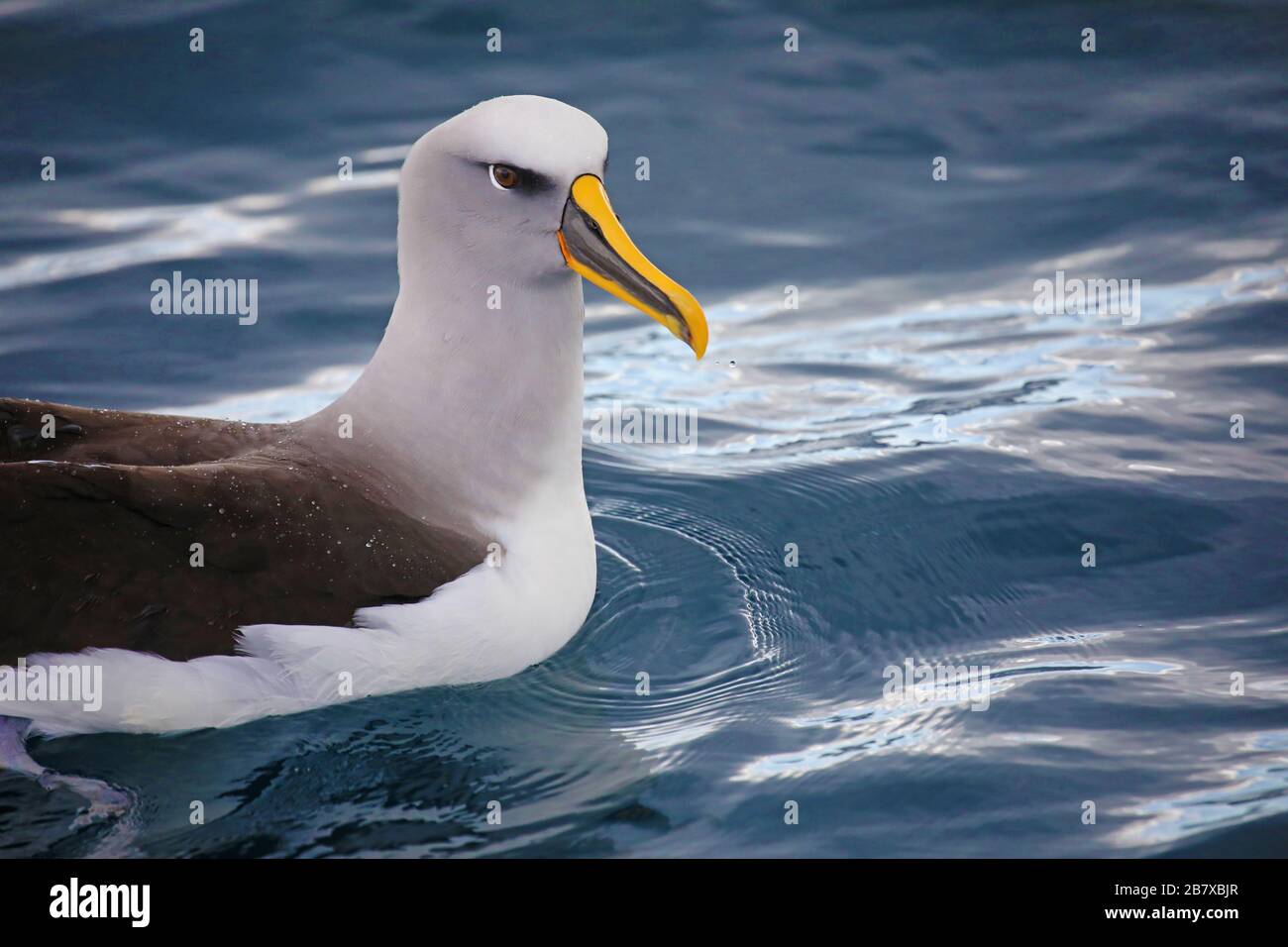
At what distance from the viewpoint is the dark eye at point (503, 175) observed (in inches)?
203

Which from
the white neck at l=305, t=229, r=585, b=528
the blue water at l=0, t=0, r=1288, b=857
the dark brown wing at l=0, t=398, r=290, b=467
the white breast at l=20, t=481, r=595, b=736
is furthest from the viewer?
the white neck at l=305, t=229, r=585, b=528

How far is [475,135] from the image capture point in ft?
16.9

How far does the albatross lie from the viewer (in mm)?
4578

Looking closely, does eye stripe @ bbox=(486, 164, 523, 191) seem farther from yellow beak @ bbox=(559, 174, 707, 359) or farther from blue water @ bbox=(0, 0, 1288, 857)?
blue water @ bbox=(0, 0, 1288, 857)

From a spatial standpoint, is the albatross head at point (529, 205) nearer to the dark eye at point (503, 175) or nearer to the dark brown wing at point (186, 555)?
the dark eye at point (503, 175)

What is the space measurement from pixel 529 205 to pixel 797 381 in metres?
3.30

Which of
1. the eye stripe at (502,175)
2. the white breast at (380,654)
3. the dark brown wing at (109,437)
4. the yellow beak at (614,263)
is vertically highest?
the eye stripe at (502,175)

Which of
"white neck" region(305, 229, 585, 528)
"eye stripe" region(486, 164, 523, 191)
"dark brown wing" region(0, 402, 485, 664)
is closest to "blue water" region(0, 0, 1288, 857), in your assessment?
"dark brown wing" region(0, 402, 485, 664)

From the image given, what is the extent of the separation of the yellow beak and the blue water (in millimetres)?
1255

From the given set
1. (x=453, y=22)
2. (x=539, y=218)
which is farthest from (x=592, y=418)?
(x=453, y=22)

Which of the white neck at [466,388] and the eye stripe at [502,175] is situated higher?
the eye stripe at [502,175]

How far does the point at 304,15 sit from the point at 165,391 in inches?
174

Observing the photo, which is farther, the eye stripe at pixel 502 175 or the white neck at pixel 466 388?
the white neck at pixel 466 388

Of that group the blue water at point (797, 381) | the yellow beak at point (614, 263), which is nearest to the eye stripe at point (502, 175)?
the yellow beak at point (614, 263)
